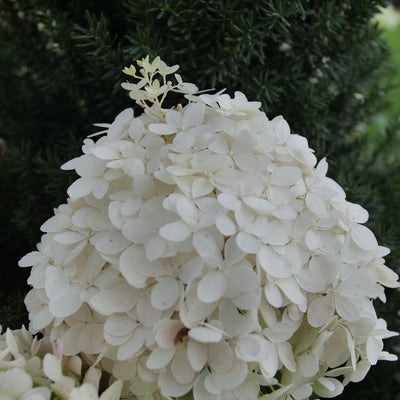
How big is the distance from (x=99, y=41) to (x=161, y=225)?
1.51 ft

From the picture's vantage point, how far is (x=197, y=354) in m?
0.60

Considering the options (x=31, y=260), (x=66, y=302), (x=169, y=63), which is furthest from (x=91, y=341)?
(x=169, y=63)

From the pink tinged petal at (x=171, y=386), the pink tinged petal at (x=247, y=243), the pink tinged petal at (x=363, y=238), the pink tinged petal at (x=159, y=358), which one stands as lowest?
the pink tinged petal at (x=171, y=386)

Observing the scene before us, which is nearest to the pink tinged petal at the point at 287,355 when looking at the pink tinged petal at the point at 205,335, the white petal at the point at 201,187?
the pink tinged petal at the point at 205,335

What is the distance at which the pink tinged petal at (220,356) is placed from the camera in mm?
599

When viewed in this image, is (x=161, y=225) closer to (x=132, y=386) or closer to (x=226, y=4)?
(x=132, y=386)

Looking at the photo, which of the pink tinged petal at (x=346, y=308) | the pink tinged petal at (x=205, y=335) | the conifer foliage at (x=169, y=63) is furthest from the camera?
the conifer foliage at (x=169, y=63)

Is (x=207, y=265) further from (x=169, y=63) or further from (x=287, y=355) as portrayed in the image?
(x=169, y=63)

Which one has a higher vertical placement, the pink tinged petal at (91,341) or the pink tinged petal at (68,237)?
the pink tinged petal at (68,237)

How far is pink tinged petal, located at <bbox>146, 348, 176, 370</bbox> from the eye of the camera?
1.97 feet

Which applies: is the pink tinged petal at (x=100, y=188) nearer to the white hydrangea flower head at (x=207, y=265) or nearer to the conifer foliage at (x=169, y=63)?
the white hydrangea flower head at (x=207, y=265)

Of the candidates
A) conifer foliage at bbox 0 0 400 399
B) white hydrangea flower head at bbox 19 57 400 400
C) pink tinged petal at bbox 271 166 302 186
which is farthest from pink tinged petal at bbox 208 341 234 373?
conifer foliage at bbox 0 0 400 399

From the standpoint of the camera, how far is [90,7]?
3.72 ft

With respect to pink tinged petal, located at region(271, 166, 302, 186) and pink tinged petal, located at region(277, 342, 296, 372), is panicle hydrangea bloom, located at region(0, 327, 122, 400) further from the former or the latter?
pink tinged petal, located at region(271, 166, 302, 186)
